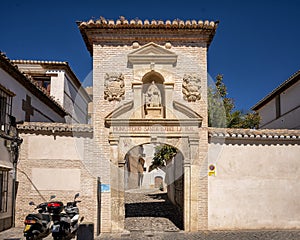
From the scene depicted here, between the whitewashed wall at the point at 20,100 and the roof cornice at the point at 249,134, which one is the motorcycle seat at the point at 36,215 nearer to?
the whitewashed wall at the point at 20,100

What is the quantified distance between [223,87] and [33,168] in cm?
1261

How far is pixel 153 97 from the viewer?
37.1 ft

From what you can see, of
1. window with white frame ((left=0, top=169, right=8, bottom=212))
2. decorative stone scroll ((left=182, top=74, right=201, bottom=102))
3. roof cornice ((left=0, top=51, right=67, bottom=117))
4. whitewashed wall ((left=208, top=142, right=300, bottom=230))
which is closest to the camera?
window with white frame ((left=0, top=169, right=8, bottom=212))

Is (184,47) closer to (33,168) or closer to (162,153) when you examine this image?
(33,168)

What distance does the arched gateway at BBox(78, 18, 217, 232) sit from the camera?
35.4 feet

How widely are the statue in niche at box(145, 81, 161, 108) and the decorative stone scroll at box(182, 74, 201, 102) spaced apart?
0.82m

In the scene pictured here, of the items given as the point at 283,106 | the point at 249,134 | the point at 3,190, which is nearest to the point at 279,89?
the point at 283,106

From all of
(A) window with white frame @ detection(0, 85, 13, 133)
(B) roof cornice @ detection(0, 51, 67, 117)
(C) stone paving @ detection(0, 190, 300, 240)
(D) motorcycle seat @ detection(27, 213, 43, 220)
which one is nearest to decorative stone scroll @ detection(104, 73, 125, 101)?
(B) roof cornice @ detection(0, 51, 67, 117)

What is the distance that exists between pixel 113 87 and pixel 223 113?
29.7 feet

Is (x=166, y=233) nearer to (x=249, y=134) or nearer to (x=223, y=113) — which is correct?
(x=249, y=134)

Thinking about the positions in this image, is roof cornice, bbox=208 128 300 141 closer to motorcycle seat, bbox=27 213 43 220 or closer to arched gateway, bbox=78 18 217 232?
arched gateway, bbox=78 18 217 232

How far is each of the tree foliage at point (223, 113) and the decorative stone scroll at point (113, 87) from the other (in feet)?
25.8

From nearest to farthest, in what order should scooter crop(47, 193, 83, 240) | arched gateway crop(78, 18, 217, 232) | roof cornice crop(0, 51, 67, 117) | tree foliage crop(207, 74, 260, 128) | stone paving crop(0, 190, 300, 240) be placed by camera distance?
1. scooter crop(47, 193, 83, 240)
2. stone paving crop(0, 190, 300, 240)
3. roof cornice crop(0, 51, 67, 117)
4. arched gateway crop(78, 18, 217, 232)
5. tree foliage crop(207, 74, 260, 128)

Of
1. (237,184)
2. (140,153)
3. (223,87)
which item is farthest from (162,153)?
(140,153)
